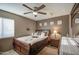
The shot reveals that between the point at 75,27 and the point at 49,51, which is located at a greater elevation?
the point at 75,27

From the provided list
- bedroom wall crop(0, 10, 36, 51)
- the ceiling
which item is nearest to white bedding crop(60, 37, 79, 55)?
Answer: the ceiling

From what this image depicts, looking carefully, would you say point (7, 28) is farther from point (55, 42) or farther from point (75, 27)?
point (75, 27)

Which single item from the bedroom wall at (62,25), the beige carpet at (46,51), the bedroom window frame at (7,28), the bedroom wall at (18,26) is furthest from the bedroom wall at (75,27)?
the bedroom window frame at (7,28)

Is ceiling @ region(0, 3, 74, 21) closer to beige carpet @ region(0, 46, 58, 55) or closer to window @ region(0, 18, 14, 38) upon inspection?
window @ region(0, 18, 14, 38)

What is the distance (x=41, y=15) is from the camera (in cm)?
166

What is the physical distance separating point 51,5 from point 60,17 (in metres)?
0.30

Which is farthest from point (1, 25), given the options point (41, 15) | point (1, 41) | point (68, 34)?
point (68, 34)

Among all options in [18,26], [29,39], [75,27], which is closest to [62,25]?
[75,27]

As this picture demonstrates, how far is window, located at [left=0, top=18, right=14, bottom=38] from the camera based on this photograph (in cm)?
154

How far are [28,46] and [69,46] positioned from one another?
0.80 meters

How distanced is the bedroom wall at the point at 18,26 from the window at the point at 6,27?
3.0 inches

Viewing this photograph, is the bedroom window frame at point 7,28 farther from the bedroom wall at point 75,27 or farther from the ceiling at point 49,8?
the bedroom wall at point 75,27

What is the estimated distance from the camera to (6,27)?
5.19 ft
